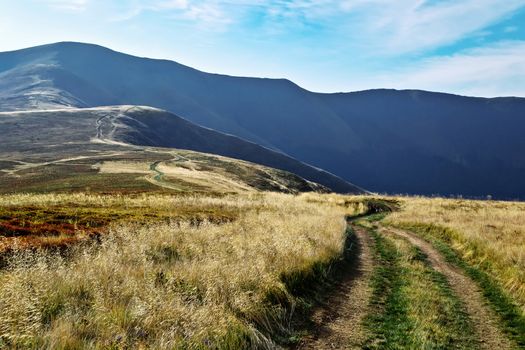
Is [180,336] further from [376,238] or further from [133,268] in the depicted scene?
[376,238]

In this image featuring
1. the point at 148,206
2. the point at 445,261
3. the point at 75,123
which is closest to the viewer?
the point at 445,261

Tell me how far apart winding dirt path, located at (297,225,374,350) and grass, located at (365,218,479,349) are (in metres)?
0.24

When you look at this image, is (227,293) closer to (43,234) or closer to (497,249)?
(43,234)

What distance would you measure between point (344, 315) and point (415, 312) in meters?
1.73

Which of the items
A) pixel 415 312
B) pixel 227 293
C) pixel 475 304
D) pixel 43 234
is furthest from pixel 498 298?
pixel 43 234

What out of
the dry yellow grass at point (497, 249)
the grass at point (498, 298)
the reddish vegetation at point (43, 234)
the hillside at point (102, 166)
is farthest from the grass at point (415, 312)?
the hillside at point (102, 166)

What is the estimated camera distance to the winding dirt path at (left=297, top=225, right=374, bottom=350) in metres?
8.24

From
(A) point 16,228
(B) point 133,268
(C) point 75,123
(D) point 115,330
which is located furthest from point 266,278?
(C) point 75,123

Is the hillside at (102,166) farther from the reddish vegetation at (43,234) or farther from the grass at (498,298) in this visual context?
the grass at (498,298)

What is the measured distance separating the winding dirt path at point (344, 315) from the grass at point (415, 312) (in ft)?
0.80

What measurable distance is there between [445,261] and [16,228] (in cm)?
1835

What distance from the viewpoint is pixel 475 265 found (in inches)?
655

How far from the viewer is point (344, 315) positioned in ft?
32.8

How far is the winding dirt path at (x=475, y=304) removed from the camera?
888cm
